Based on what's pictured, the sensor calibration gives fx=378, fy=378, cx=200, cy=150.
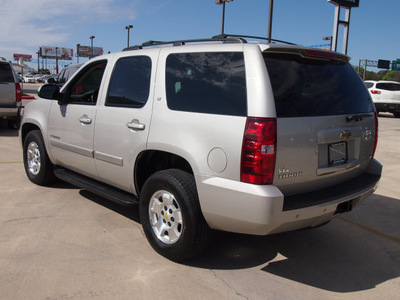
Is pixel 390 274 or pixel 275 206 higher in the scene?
Result: pixel 275 206

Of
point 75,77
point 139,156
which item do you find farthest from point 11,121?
point 139,156

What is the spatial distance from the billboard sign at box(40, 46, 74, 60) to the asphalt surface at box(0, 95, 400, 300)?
13469cm

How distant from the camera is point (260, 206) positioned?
272cm

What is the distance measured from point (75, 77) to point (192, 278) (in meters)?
2.91

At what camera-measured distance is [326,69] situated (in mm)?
3381

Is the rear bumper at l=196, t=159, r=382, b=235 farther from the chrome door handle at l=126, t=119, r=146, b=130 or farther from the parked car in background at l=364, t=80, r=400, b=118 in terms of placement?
the parked car in background at l=364, t=80, r=400, b=118

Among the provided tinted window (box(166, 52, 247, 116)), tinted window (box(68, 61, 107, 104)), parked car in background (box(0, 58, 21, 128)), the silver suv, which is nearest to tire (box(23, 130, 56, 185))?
tinted window (box(68, 61, 107, 104))

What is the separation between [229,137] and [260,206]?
1.84ft

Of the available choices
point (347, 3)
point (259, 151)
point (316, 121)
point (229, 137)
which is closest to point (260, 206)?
point (259, 151)

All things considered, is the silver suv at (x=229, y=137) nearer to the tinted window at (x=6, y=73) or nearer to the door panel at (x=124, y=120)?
the door panel at (x=124, y=120)

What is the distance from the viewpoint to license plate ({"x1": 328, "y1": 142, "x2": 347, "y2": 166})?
10.4 ft

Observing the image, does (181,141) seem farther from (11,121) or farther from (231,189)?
(11,121)

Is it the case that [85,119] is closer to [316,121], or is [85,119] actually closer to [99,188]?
[99,188]

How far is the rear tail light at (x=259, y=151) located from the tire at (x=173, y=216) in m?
0.59
